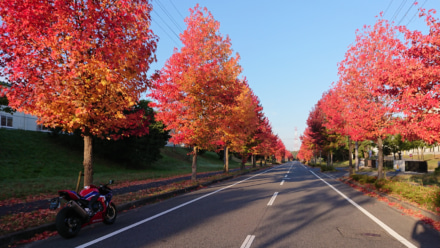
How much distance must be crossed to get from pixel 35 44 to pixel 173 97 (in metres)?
9.31

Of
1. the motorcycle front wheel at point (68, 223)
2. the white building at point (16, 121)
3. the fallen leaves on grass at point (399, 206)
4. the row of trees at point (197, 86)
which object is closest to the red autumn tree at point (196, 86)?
the row of trees at point (197, 86)

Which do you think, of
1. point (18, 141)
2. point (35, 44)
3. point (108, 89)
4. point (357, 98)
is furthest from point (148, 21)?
point (18, 141)

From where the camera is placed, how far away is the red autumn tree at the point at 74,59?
721 centimetres

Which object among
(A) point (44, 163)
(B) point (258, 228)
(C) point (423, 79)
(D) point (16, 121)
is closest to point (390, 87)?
(C) point (423, 79)

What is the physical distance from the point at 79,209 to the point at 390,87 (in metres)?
12.3

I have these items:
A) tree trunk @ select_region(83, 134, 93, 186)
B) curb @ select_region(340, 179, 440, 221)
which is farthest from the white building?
curb @ select_region(340, 179, 440, 221)

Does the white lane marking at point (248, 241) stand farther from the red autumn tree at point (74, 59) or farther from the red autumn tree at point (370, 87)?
the red autumn tree at point (370, 87)

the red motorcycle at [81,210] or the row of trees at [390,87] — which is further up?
the row of trees at [390,87]

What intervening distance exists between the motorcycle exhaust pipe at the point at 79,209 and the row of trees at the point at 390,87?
9938 mm

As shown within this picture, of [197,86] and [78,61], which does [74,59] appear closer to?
[78,61]

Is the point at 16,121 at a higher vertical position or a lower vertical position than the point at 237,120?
higher

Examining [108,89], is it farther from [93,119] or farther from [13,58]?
[13,58]

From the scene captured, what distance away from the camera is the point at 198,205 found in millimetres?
9648

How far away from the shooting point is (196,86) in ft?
53.1
